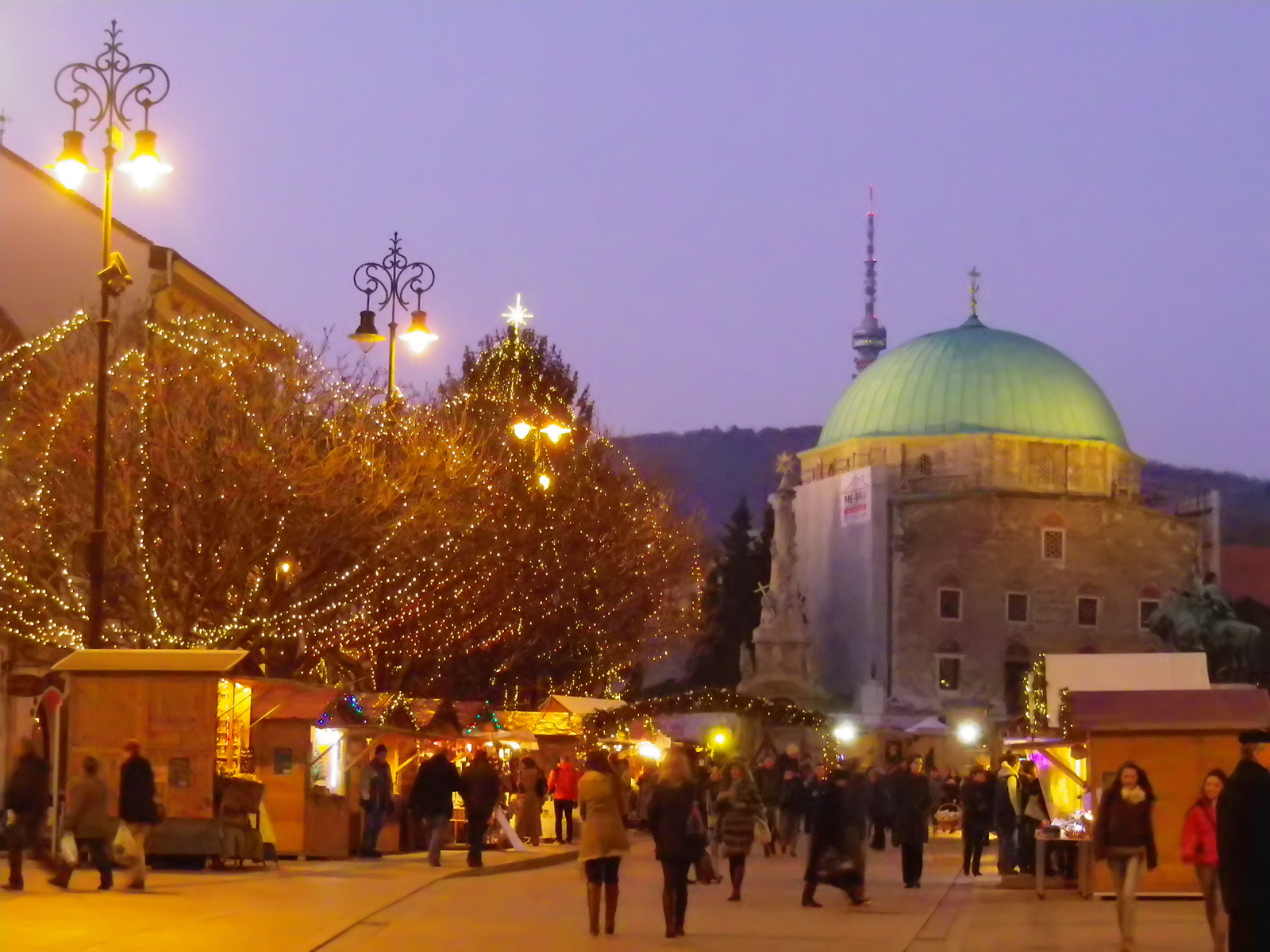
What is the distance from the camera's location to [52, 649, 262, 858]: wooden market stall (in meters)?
21.1

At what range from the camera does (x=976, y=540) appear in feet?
269

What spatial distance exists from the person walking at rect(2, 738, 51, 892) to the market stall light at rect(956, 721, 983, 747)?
58622mm

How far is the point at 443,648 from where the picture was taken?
135 ft

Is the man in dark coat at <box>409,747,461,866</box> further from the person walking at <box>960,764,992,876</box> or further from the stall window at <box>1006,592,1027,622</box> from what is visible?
the stall window at <box>1006,592,1027,622</box>

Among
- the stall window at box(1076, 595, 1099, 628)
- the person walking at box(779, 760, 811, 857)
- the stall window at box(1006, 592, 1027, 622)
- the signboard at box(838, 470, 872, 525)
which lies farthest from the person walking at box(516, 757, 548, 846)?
the stall window at box(1076, 595, 1099, 628)

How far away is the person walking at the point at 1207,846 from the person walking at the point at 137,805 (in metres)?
8.78

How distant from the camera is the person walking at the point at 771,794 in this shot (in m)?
Result: 31.6

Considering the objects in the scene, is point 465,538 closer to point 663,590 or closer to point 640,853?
point 640,853

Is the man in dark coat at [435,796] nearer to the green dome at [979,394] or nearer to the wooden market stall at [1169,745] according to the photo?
the wooden market stall at [1169,745]

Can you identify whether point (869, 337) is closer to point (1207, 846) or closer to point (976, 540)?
point (976, 540)

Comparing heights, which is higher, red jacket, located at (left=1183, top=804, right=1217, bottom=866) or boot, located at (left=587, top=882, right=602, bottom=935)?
red jacket, located at (left=1183, top=804, right=1217, bottom=866)

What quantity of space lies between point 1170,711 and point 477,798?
7480 millimetres

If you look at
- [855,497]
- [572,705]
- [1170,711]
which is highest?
[855,497]

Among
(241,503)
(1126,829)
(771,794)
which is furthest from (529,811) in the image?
(1126,829)
